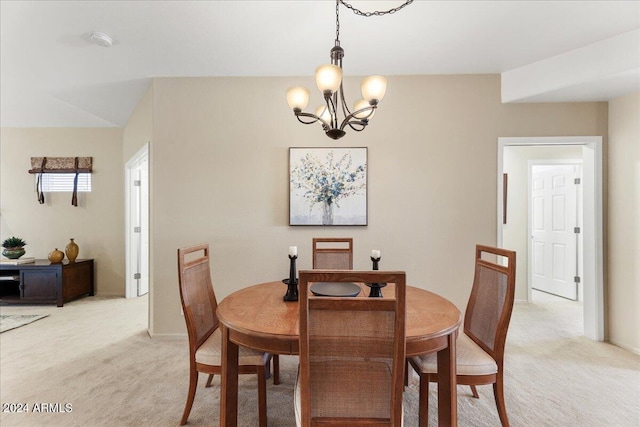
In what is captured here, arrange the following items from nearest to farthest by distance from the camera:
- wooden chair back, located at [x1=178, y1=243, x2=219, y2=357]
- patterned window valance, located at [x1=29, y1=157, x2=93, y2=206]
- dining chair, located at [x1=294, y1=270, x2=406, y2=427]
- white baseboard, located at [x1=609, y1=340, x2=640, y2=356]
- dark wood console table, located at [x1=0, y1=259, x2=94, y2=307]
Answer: dining chair, located at [x1=294, y1=270, x2=406, y2=427]
wooden chair back, located at [x1=178, y1=243, x2=219, y2=357]
white baseboard, located at [x1=609, y1=340, x2=640, y2=356]
dark wood console table, located at [x1=0, y1=259, x2=94, y2=307]
patterned window valance, located at [x1=29, y1=157, x2=93, y2=206]

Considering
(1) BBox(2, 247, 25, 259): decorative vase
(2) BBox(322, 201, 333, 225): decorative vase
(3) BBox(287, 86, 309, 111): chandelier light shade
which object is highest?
(3) BBox(287, 86, 309, 111): chandelier light shade

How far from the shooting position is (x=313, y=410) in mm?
1087

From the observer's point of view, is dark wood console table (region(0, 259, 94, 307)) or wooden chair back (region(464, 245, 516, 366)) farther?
dark wood console table (region(0, 259, 94, 307))

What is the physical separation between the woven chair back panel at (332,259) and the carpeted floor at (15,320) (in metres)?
3.47

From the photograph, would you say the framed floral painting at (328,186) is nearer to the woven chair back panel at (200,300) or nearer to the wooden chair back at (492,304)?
the woven chair back panel at (200,300)

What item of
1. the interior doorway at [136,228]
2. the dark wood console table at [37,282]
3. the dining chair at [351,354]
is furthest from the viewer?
the interior doorway at [136,228]

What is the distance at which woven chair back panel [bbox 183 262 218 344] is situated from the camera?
1.69 metres

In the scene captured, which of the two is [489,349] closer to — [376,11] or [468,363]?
[468,363]

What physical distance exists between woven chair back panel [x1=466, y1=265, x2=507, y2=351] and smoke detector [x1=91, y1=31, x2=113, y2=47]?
3205 mm

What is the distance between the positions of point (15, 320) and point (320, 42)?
14.8ft

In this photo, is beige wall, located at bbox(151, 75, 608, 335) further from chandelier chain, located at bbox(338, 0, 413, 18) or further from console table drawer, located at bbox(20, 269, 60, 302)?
console table drawer, located at bbox(20, 269, 60, 302)

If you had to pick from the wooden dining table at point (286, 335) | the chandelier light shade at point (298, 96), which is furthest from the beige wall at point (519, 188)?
the chandelier light shade at point (298, 96)

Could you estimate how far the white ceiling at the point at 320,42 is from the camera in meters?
1.96

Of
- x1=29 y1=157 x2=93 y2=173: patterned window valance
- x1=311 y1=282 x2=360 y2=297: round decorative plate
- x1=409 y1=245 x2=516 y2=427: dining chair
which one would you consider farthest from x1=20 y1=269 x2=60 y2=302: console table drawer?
x1=409 y1=245 x2=516 y2=427: dining chair
